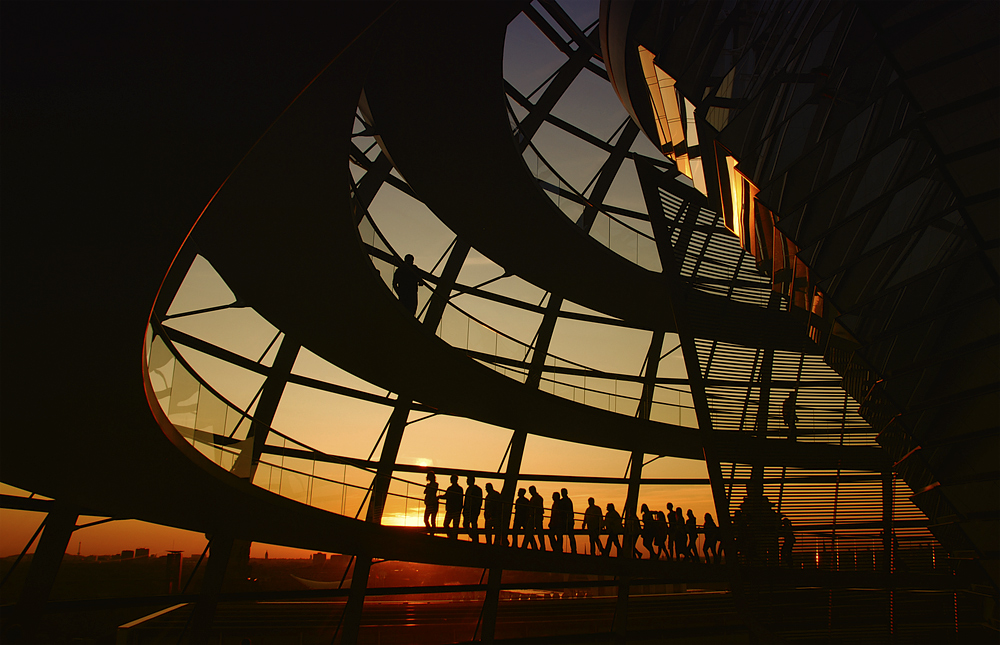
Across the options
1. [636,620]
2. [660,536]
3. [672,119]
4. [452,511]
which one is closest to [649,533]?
[660,536]

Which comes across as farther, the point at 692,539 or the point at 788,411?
the point at 692,539

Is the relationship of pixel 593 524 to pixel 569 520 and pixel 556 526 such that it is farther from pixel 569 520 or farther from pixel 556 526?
pixel 556 526

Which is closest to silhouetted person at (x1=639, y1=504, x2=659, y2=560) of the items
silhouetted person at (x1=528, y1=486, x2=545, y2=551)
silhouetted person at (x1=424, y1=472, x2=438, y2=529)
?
silhouetted person at (x1=528, y1=486, x2=545, y2=551)

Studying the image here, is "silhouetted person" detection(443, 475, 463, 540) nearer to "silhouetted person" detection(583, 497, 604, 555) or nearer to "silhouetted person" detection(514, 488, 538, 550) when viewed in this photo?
"silhouetted person" detection(514, 488, 538, 550)

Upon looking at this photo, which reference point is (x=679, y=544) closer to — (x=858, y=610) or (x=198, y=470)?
(x=858, y=610)

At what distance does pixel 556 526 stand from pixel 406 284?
737 cm

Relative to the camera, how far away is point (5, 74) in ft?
11.9

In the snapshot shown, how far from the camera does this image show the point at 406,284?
569 inches

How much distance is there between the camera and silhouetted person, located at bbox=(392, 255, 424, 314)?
1422cm

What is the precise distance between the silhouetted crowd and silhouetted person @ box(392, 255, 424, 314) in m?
4.39

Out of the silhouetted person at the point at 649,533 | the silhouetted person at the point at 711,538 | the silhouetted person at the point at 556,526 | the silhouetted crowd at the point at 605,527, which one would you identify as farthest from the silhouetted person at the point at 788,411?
the silhouetted person at the point at 556,526

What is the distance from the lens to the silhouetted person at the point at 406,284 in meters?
14.2

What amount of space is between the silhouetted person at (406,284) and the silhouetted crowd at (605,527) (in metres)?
4.39

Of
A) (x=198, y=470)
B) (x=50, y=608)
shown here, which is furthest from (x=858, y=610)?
(x=50, y=608)
